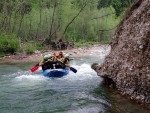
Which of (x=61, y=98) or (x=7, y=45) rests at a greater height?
(x=7, y=45)

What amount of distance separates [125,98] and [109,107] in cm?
88

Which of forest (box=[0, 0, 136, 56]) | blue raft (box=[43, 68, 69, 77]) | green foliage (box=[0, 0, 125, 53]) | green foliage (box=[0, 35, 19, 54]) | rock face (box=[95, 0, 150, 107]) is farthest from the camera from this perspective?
green foliage (box=[0, 0, 125, 53])

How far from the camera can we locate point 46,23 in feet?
137

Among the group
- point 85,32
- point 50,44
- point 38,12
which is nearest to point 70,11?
point 38,12

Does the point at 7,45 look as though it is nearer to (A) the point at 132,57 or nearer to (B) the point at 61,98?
(B) the point at 61,98

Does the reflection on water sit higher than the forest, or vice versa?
the forest

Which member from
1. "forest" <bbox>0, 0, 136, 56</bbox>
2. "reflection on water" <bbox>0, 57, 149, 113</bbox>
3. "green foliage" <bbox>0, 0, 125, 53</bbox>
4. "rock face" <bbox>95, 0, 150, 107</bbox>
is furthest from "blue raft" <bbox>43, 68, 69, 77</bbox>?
"green foliage" <bbox>0, 0, 125, 53</bbox>

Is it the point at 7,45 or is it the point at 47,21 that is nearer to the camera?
the point at 7,45

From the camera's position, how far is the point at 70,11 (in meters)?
44.8

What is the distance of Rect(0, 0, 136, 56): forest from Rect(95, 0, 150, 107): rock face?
980cm

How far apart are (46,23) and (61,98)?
32.8m

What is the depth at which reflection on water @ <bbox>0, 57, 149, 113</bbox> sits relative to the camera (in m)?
8.41

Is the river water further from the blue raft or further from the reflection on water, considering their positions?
the blue raft

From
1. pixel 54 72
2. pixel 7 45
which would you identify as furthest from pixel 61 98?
pixel 7 45
